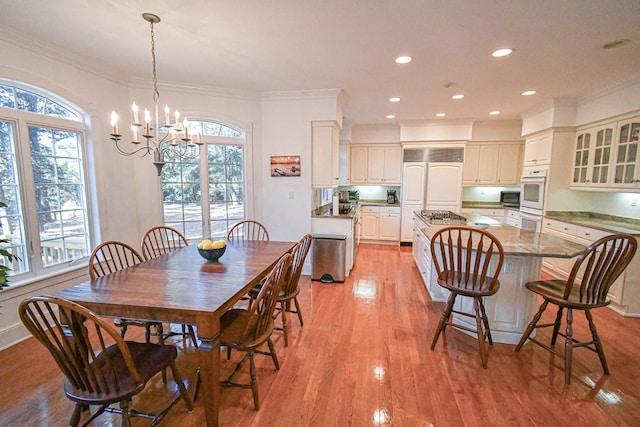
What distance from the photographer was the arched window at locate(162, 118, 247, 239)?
12.8ft

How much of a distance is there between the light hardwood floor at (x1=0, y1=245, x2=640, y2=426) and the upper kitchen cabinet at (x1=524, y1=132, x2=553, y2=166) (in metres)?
2.63

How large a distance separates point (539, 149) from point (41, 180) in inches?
264

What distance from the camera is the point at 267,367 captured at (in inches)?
86.7

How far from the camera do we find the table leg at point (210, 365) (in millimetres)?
1507

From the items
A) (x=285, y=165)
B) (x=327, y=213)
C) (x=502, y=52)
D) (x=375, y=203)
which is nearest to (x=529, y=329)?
(x=502, y=52)

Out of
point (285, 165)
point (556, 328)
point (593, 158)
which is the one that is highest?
point (593, 158)

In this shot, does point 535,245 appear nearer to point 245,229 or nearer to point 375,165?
point 245,229

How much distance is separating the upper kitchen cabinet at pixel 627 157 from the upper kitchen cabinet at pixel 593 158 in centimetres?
10

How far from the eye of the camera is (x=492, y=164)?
6008 millimetres

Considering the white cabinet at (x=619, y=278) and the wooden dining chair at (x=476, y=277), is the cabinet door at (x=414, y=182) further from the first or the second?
the wooden dining chair at (x=476, y=277)

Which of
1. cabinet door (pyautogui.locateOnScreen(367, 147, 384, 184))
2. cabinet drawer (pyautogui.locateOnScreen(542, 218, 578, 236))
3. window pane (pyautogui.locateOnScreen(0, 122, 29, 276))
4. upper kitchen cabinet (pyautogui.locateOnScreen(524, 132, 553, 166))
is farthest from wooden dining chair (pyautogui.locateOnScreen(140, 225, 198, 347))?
upper kitchen cabinet (pyautogui.locateOnScreen(524, 132, 553, 166))

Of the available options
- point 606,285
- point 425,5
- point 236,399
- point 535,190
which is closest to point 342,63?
point 425,5

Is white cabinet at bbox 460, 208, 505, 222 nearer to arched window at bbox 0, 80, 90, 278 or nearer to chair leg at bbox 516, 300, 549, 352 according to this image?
chair leg at bbox 516, 300, 549, 352

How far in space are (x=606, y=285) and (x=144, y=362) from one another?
310cm
